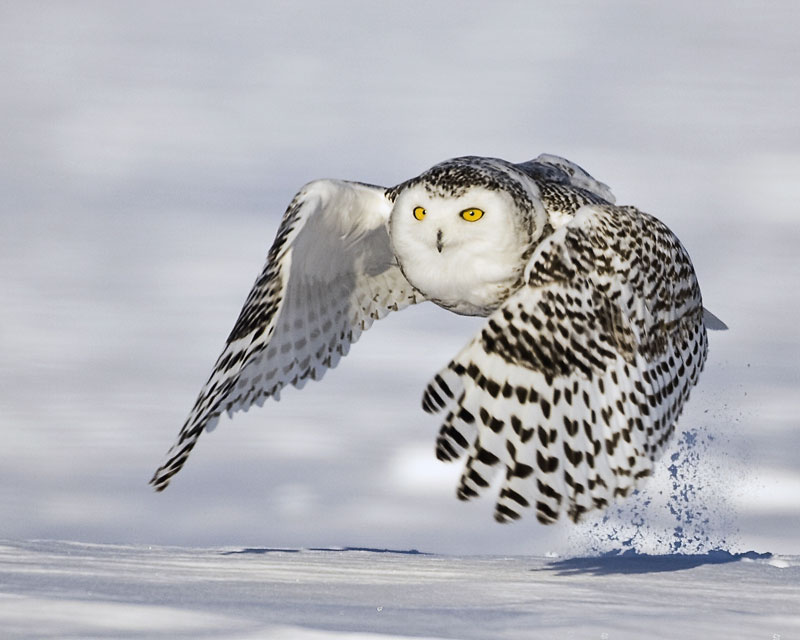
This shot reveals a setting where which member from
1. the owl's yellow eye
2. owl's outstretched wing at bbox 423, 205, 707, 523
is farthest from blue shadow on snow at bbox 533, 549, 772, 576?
the owl's yellow eye

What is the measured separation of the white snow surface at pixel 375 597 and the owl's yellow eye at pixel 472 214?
2252mm

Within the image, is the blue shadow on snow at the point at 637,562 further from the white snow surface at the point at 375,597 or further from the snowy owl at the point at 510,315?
the snowy owl at the point at 510,315

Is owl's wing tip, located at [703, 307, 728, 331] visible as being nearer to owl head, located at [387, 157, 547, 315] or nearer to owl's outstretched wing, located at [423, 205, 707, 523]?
owl head, located at [387, 157, 547, 315]

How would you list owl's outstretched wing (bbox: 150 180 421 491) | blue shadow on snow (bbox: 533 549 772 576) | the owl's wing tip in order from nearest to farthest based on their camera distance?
blue shadow on snow (bbox: 533 549 772 576), owl's outstretched wing (bbox: 150 180 421 491), the owl's wing tip

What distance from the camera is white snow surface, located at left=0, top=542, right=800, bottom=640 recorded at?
4.43 metres

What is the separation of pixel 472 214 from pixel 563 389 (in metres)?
2.00

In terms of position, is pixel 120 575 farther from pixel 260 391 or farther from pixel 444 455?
pixel 260 391

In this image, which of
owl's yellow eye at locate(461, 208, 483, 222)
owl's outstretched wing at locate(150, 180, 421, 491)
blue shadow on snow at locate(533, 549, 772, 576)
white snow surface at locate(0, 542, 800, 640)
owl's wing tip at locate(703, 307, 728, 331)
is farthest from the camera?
owl's wing tip at locate(703, 307, 728, 331)

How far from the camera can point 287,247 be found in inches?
311

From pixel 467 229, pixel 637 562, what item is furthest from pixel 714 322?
pixel 467 229

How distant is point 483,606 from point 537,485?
3.54 feet

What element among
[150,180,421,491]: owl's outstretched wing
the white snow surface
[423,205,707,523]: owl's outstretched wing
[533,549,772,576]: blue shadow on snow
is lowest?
the white snow surface

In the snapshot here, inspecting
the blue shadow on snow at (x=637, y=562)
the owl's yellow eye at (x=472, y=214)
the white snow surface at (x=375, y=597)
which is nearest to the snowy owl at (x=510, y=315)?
the owl's yellow eye at (x=472, y=214)

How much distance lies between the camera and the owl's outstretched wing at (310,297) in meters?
7.65
